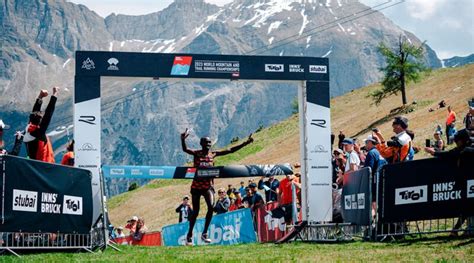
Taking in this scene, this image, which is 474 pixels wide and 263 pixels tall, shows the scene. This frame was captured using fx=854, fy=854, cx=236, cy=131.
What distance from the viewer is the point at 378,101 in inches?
3297

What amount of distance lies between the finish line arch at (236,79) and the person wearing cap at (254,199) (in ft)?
14.4

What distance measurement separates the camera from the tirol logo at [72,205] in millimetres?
14859

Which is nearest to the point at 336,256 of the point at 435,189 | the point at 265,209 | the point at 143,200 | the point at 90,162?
the point at 435,189

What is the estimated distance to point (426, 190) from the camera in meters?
14.7

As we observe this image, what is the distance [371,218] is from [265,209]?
24.0 ft

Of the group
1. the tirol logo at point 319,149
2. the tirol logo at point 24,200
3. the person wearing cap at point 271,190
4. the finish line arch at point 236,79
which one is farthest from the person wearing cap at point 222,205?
the tirol logo at point 24,200

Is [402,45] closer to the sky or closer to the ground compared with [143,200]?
closer to the sky

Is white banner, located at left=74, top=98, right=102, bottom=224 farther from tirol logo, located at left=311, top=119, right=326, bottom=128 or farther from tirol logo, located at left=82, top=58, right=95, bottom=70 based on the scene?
tirol logo, located at left=311, top=119, right=326, bottom=128

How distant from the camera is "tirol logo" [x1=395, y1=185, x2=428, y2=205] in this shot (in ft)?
48.4

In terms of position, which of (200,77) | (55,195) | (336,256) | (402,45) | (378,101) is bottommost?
(336,256)

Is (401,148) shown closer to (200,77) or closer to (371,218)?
(371,218)

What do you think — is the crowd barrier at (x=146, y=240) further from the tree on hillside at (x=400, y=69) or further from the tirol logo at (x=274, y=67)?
the tree on hillside at (x=400, y=69)

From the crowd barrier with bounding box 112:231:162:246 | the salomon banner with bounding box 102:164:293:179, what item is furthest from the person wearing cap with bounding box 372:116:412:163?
the crowd barrier with bounding box 112:231:162:246

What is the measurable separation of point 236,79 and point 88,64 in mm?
3305
